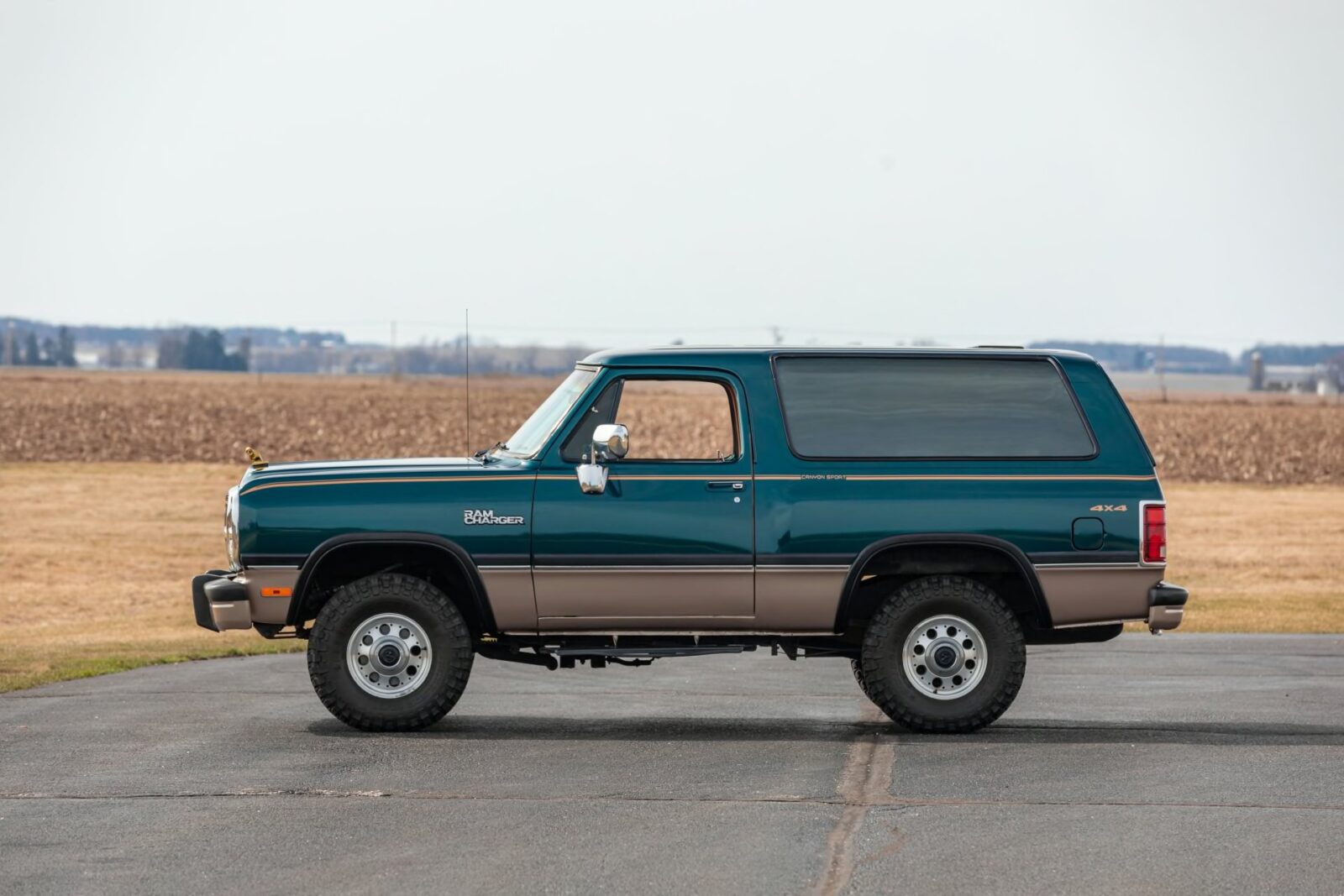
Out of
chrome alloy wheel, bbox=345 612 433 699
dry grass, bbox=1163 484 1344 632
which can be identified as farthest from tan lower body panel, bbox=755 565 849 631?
dry grass, bbox=1163 484 1344 632

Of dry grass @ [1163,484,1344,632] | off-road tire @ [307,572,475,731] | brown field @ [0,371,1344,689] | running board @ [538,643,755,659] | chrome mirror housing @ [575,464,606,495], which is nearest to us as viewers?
chrome mirror housing @ [575,464,606,495]

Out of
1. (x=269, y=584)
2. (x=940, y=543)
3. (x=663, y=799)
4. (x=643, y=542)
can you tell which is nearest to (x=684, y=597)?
(x=643, y=542)

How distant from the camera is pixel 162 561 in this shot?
89.4 feet

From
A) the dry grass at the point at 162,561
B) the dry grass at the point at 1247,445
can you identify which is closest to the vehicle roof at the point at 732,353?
the dry grass at the point at 162,561

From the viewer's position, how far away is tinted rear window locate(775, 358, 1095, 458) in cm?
1116

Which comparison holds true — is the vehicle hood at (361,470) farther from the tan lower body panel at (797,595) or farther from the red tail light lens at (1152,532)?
the red tail light lens at (1152,532)

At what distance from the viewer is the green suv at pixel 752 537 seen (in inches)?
429

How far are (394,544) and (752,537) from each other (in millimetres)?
2014

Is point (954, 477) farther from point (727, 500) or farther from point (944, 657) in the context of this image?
point (727, 500)

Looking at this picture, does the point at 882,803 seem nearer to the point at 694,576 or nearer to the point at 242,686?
the point at 694,576

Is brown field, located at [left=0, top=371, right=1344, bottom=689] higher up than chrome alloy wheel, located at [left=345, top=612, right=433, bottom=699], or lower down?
lower down

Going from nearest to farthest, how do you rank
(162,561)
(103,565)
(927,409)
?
(927,409) → (103,565) → (162,561)

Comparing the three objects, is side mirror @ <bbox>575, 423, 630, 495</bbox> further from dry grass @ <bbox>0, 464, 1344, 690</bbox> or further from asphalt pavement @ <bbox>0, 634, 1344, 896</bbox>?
dry grass @ <bbox>0, 464, 1344, 690</bbox>

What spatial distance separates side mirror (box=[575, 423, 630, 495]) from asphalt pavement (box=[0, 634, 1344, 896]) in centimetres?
142
